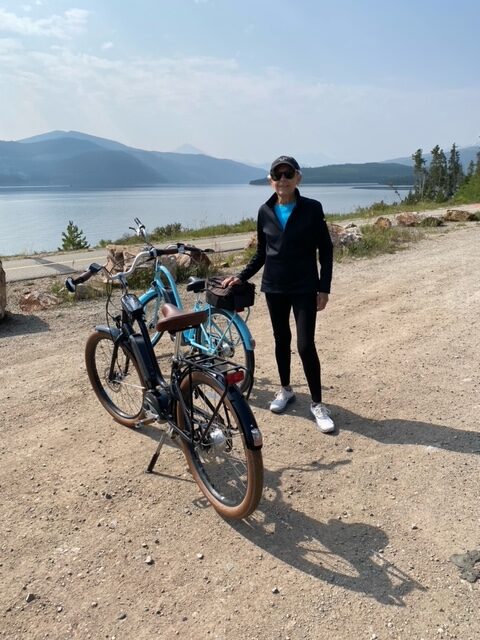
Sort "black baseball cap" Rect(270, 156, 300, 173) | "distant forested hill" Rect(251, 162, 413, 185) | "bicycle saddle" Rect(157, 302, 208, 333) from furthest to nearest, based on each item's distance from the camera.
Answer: "distant forested hill" Rect(251, 162, 413, 185), "black baseball cap" Rect(270, 156, 300, 173), "bicycle saddle" Rect(157, 302, 208, 333)

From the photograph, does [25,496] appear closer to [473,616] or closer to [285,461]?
[285,461]

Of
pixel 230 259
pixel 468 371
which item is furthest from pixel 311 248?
pixel 230 259

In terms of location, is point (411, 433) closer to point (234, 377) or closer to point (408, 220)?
point (234, 377)

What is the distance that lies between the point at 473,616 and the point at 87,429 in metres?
2.94

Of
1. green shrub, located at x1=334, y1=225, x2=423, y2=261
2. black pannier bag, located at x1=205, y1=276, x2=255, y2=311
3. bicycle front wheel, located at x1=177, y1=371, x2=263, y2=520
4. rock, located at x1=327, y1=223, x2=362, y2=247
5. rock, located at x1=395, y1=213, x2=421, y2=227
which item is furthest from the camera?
rock, located at x1=395, y1=213, x2=421, y2=227

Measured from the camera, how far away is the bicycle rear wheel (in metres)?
3.94

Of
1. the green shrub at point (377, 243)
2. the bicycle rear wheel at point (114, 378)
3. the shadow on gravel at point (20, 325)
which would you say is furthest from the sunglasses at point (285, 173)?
the green shrub at point (377, 243)

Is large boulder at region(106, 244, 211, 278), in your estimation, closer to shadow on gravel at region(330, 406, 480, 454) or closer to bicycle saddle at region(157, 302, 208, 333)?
shadow on gravel at region(330, 406, 480, 454)

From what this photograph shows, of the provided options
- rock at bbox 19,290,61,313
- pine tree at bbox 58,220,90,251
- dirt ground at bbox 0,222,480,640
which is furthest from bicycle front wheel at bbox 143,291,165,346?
pine tree at bbox 58,220,90,251

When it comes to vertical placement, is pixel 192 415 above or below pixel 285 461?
above

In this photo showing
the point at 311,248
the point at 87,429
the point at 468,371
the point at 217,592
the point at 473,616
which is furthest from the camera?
the point at 468,371

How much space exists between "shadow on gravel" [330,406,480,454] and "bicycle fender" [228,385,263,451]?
152 cm

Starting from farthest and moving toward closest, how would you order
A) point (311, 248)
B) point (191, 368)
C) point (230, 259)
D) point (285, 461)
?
point (230, 259) → point (311, 248) → point (285, 461) → point (191, 368)

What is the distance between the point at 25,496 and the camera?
3174 millimetres
